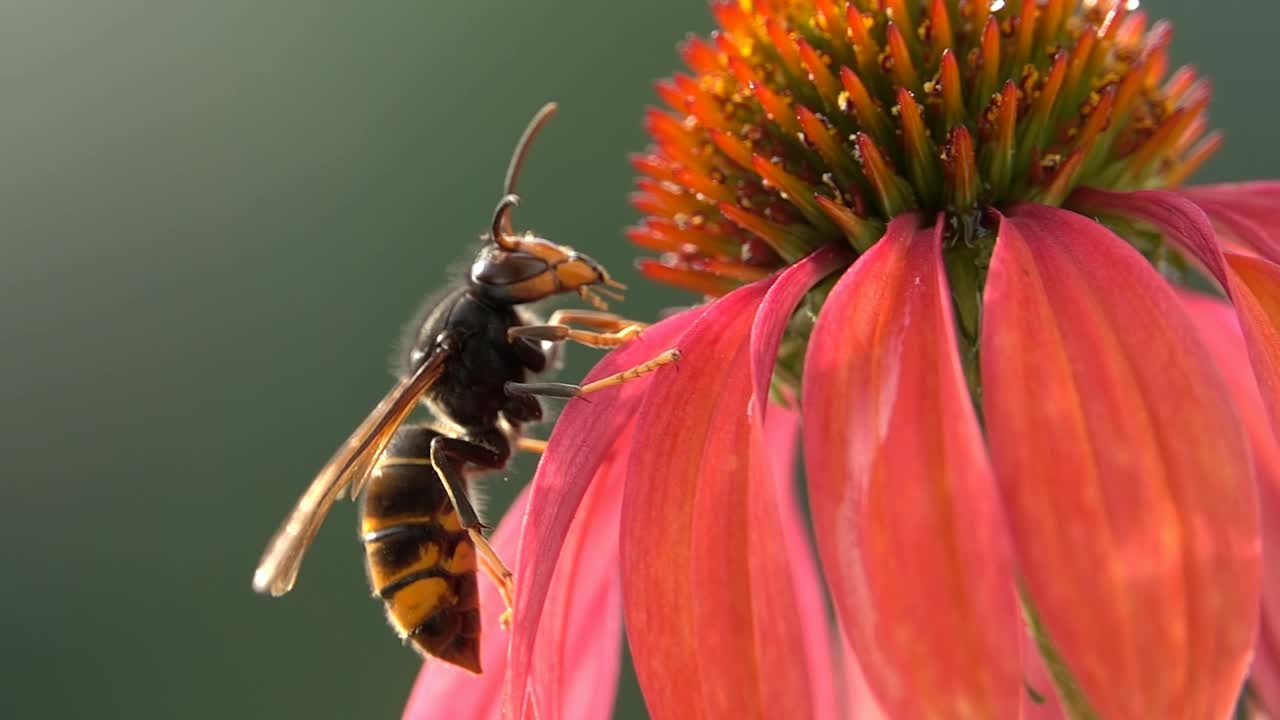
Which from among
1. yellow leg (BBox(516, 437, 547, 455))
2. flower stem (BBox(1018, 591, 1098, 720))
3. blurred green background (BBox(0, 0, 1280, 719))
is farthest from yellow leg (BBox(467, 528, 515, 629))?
blurred green background (BBox(0, 0, 1280, 719))

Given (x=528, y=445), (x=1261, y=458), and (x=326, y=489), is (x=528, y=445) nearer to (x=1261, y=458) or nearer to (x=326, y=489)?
(x=326, y=489)

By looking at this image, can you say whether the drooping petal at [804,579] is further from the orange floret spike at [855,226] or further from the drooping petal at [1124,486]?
the drooping petal at [1124,486]

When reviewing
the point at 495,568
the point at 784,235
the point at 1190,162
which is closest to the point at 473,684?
the point at 495,568

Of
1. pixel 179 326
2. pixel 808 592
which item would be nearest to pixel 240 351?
pixel 179 326

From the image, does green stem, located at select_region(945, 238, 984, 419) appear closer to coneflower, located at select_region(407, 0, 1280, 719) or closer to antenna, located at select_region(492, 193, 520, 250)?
coneflower, located at select_region(407, 0, 1280, 719)

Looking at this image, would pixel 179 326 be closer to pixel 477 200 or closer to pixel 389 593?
pixel 477 200

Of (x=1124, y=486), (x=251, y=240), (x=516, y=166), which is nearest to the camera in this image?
(x=1124, y=486)
